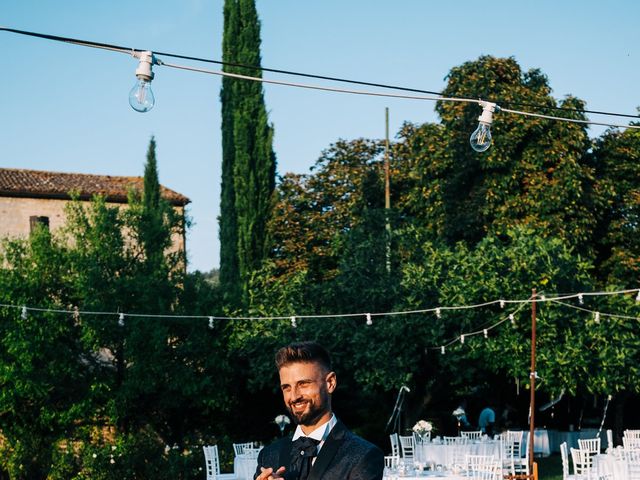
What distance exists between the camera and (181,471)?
69.0 feet

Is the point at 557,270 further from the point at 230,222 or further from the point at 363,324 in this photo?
the point at 230,222

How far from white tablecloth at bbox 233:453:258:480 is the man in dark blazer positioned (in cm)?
1348

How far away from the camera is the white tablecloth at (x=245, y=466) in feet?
53.4

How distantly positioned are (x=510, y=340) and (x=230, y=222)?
428 inches

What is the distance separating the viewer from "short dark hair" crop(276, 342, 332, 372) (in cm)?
285

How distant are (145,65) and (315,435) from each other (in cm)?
502

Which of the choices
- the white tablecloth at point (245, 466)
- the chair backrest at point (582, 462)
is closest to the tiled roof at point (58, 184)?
the white tablecloth at point (245, 466)

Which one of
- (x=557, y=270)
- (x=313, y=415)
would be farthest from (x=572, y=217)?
(x=313, y=415)

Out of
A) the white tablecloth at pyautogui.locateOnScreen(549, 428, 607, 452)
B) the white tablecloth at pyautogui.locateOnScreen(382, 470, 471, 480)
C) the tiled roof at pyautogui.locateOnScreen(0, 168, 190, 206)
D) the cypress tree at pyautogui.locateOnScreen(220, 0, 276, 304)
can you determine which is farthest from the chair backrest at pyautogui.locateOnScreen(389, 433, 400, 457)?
the tiled roof at pyautogui.locateOnScreen(0, 168, 190, 206)

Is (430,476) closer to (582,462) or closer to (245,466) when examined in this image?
(582,462)

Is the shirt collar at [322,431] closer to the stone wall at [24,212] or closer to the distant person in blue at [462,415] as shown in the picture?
the distant person in blue at [462,415]

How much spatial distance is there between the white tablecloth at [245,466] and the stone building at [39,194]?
16795mm

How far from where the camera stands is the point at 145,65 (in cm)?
732

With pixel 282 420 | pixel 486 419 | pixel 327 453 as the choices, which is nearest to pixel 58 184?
pixel 282 420
